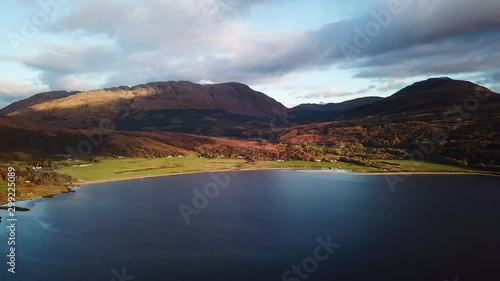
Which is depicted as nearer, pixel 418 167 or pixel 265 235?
pixel 265 235

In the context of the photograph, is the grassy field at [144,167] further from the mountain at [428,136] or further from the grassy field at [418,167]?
the grassy field at [418,167]

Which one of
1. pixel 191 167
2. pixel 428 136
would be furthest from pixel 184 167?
pixel 428 136

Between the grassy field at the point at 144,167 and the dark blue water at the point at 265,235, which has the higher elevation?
the grassy field at the point at 144,167

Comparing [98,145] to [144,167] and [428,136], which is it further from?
[428,136]

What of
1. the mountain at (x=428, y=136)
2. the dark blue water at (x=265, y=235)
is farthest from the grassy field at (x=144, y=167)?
the mountain at (x=428, y=136)

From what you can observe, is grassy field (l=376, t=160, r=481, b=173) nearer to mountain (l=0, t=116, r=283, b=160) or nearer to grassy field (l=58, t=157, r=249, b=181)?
grassy field (l=58, t=157, r=249, b=181)

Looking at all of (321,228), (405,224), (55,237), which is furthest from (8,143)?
(405,224)

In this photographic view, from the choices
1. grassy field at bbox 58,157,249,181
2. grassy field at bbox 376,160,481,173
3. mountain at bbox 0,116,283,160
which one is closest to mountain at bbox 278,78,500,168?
grassy field at bbox 376,160,481,173

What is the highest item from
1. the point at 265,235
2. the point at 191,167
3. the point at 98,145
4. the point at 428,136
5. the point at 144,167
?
the point at 98,145
